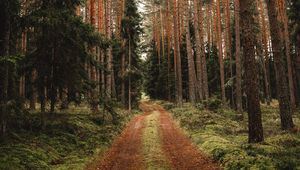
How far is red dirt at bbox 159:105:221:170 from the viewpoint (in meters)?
10.5

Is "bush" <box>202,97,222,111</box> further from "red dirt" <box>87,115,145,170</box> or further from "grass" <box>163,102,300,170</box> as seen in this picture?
"red dirt" <box>87,115,145,170</box>

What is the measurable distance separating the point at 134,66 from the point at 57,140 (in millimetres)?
23666

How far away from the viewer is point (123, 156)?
40.5ft

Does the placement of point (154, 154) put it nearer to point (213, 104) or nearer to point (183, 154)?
point (183, 154)

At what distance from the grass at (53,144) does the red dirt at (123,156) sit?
44 cm

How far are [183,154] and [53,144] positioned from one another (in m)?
5.44

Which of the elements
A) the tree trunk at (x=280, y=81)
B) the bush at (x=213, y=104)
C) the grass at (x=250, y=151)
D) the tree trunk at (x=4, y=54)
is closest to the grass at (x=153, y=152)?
the grass at (x=250, y=151)

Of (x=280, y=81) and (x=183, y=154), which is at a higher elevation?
(x=280, y=81)

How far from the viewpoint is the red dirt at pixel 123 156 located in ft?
35.0

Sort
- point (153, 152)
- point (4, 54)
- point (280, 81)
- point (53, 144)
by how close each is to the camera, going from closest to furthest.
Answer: point (4, 54)
point (53, 144)
point (153, 152)
point (280, 81)

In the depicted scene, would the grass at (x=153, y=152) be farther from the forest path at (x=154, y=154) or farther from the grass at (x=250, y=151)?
the grass at (x=250, y=151)

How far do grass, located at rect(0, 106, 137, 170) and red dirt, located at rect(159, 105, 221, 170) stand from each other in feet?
9.94

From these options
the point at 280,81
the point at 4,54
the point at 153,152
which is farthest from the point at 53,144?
the point at 280,81

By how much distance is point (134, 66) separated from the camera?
36.1 metres
